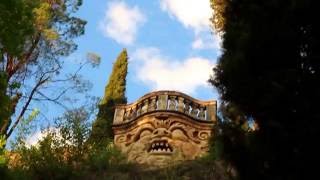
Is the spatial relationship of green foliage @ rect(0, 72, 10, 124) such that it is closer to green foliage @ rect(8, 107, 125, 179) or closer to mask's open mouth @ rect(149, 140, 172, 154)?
green foliage @ rect(8, 107, 125, 179)

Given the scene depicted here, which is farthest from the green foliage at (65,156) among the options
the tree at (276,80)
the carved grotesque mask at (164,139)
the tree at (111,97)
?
the tree at (276,80)

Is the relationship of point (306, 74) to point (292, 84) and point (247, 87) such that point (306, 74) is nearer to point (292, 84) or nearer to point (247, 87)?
point (292, 84)

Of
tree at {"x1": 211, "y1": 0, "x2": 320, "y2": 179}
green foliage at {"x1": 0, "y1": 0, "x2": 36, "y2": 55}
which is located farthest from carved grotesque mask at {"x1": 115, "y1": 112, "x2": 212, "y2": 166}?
tree at {"x1": 211, "y1": 0, "x2": 320, "y2": 179}

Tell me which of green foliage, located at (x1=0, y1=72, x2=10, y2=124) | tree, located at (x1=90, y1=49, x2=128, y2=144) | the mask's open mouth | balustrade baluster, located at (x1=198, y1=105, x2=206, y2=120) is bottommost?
green foliage, located at (x1=0, y1=72, x2=10, y2=124)

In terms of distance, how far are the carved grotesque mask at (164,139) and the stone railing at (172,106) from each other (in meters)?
0.25

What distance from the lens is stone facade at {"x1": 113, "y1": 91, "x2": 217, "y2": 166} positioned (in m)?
15.3

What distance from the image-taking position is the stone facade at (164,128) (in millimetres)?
15320

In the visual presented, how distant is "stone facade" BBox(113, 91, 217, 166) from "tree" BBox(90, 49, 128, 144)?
1166 millimetres

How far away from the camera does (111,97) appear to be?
72.1 ft

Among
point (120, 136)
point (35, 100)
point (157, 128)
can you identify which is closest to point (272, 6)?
point (157, 128)

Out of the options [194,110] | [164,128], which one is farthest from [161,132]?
[194,110]

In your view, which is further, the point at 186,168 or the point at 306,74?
the point at 186,168

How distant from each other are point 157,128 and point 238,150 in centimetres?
951

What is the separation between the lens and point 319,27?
6.56 metres
